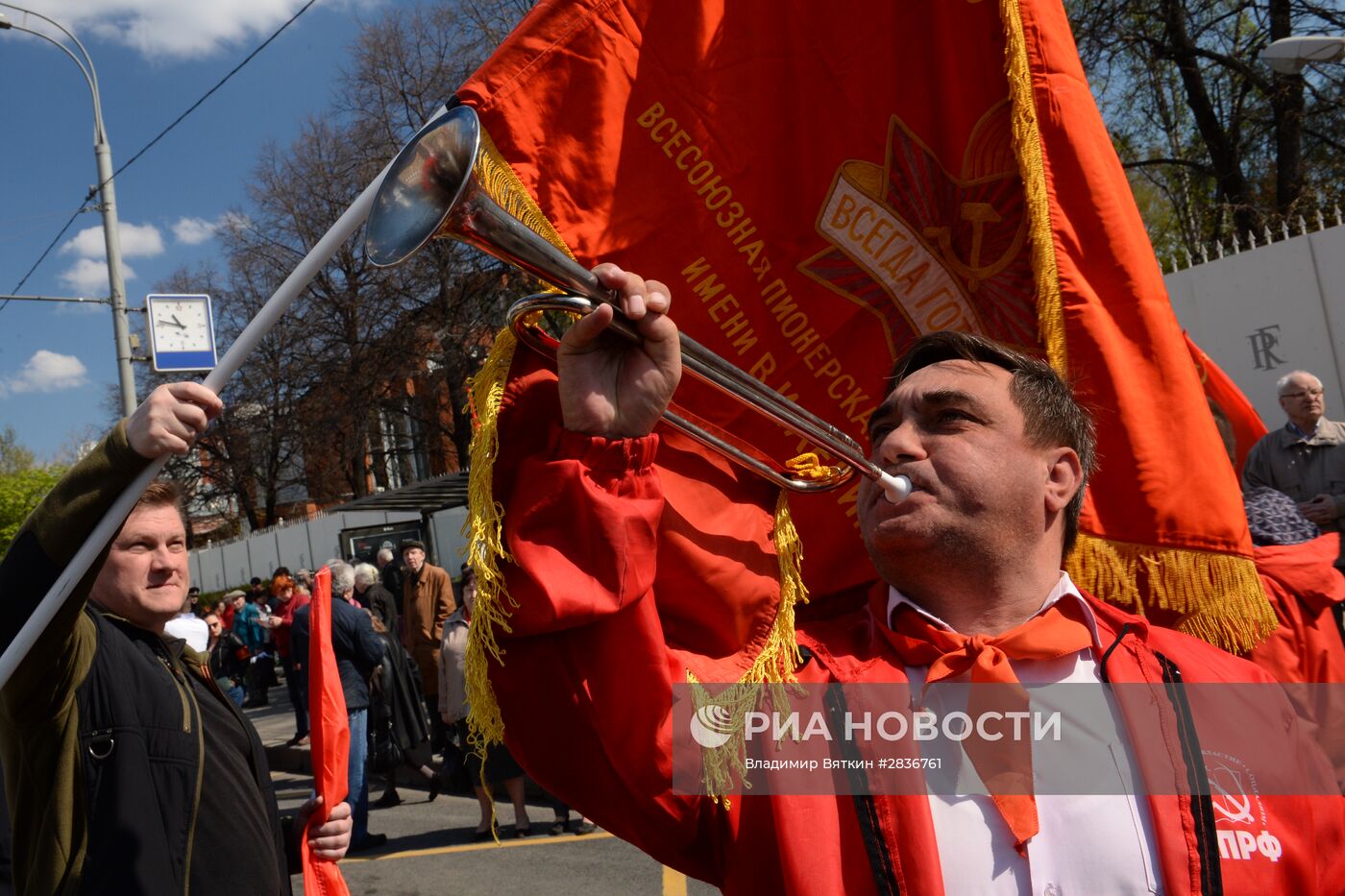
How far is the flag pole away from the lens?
147 cm

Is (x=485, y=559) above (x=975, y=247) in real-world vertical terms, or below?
below

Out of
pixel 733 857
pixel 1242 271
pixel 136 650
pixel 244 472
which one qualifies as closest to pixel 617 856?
pixel 136 650

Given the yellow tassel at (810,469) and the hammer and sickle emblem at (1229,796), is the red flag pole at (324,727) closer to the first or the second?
the yellow tassel at (810,469)

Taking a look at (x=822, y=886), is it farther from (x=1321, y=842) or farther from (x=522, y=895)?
(x=522, y=895)

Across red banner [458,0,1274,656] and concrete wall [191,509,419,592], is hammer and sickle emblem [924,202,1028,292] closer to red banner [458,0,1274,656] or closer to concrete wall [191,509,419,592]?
red banner [458,0,1274,656]

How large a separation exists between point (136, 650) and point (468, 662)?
3.83 ft

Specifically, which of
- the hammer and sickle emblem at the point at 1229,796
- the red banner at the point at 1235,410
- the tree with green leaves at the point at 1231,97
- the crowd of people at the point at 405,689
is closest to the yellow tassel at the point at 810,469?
the hammer and sickle emblem at the point at 1229,796

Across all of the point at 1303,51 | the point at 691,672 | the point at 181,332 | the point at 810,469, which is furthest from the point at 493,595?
the point at 1303,51

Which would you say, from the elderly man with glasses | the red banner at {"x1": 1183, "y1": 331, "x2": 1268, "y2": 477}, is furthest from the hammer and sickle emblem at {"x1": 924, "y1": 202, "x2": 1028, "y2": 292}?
the elderly man with glasses

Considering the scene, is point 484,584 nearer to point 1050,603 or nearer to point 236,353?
point 236,353

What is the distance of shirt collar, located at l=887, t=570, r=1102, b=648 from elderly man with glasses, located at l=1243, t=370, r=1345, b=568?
4.94 meters

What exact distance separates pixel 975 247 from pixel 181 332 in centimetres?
952

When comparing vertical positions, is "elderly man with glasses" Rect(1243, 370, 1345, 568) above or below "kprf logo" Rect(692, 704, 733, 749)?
above

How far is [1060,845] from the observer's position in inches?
64.4
